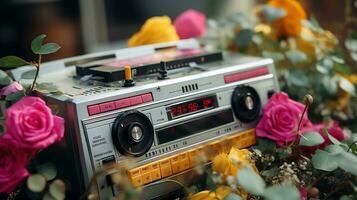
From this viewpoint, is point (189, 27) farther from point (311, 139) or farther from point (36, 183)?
point (36, 183)

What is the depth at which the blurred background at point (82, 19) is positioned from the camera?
1.83 m

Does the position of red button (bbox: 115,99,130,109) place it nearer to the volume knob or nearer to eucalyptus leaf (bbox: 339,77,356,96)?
the volume knob

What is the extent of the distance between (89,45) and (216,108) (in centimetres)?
140

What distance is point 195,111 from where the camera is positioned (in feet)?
2.00

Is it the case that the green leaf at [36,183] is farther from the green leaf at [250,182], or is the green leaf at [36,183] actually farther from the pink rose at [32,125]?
the green leaf at [250,182]

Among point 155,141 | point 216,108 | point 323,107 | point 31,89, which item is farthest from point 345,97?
Answer: point 31,89

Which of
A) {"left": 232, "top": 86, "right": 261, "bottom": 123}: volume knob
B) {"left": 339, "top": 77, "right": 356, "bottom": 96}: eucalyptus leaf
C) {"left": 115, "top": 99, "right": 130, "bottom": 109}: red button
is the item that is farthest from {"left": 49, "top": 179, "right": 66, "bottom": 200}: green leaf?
{"left": 339, "top": 77, "right": 356, "bottom": 96}: eucalyptus leaf

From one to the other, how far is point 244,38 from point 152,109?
Result: 0.32 m

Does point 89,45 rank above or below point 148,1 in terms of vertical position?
below

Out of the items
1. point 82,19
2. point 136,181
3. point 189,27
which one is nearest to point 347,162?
point 136,181

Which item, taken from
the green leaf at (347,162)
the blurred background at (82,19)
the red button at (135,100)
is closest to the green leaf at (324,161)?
the green leaf at (347,162)

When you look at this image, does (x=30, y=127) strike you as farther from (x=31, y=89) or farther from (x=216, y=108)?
(x=216, y=108)

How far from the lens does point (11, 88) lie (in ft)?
1.80

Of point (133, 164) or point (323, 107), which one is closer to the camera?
point (133, 164)
